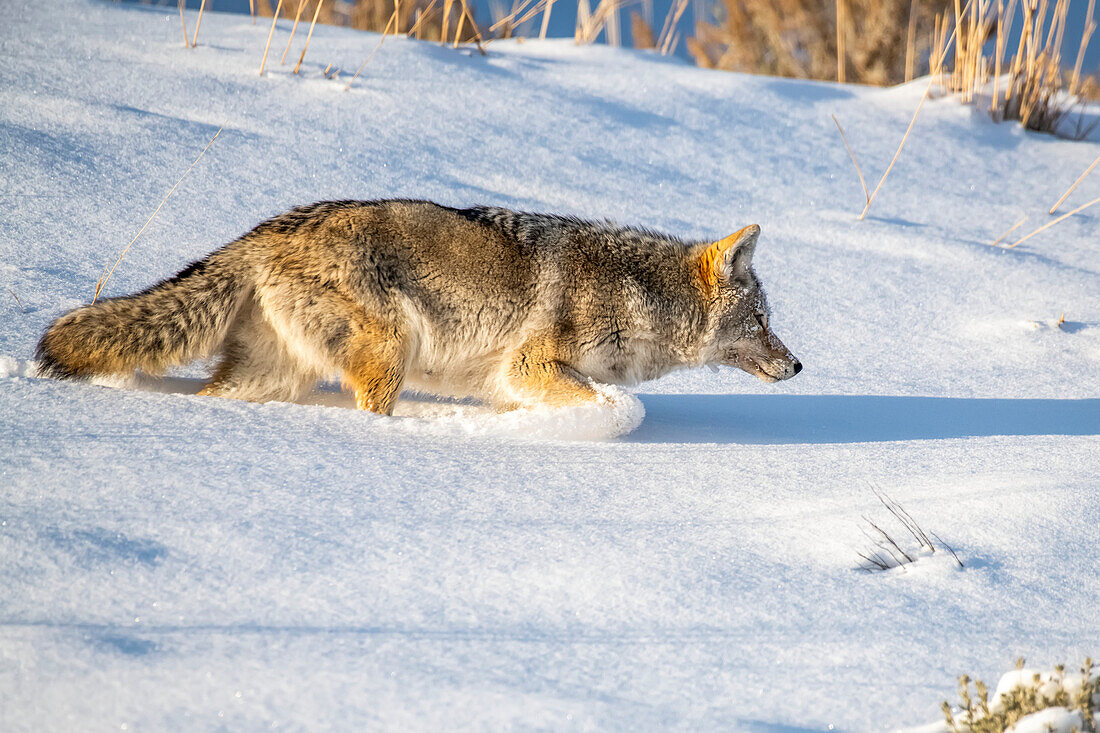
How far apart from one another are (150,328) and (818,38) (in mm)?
12085

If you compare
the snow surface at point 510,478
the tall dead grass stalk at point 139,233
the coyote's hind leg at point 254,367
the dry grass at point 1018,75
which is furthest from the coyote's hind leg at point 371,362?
the dry grass at point 1018,75

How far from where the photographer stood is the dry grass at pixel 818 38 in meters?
12.3

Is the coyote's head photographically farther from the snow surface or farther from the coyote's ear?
the snow surface

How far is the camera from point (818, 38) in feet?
44.6

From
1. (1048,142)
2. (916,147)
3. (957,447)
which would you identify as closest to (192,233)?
(957,447)

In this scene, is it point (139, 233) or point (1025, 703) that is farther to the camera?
point (139, 233)

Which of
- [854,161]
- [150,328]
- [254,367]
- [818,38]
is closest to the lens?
[150,328]

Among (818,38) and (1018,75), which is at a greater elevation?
(818,38)

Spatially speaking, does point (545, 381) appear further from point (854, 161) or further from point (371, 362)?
point (854, 161)

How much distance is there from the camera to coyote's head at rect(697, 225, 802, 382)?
4.91 m

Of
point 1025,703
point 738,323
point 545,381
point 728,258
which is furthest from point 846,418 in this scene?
point 1025,703

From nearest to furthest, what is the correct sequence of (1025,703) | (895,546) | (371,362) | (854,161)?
(1025,703) < (895,546) < (371,362) < (854,161)

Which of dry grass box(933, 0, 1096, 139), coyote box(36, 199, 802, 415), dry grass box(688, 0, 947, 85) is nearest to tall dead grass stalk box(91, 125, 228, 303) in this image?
coyote box(36, 199, 802, 415)

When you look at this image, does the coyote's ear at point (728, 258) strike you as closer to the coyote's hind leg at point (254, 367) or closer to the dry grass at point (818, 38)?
the coyote's hind leg at point (254, 367)
